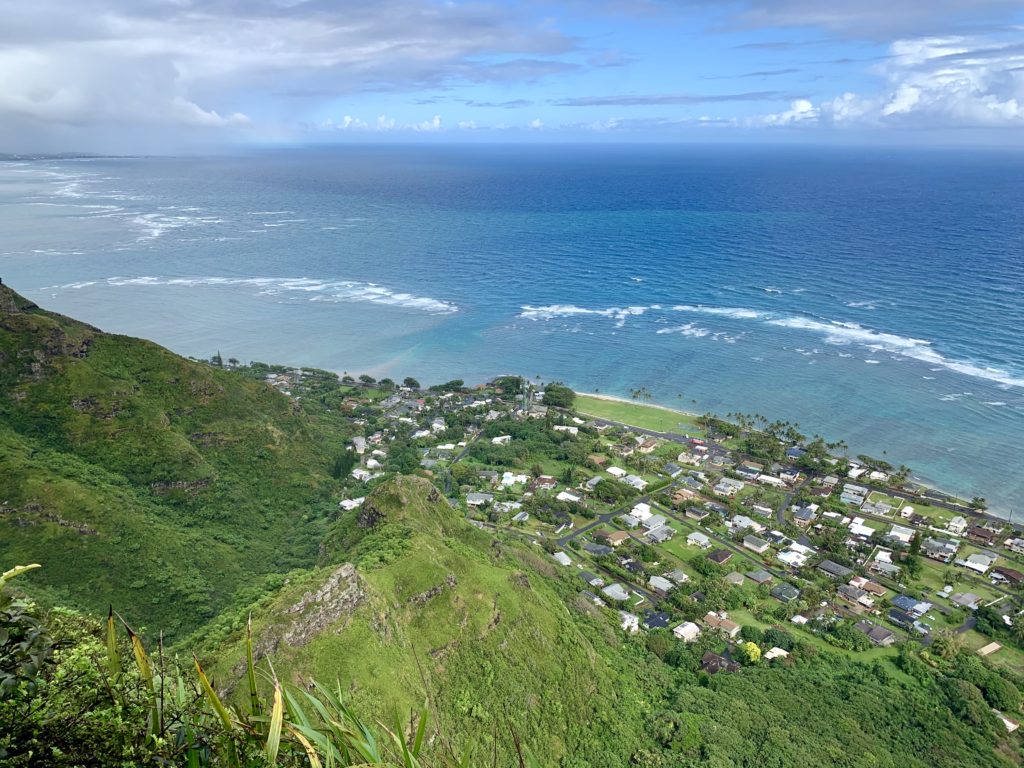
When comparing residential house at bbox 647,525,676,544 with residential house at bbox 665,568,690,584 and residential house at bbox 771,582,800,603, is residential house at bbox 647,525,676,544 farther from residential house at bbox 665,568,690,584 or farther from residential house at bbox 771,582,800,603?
residential house at bbox 771,582,800,603

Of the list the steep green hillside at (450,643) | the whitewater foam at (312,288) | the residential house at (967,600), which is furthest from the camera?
the whitewater foam at (312,288)

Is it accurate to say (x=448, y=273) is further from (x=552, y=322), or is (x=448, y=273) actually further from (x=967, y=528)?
(x=967, y=528)

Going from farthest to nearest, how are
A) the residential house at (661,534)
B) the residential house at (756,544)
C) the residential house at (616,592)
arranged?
the residential house at (661,534), the residential house at (756,544), the residential house at (616,592)

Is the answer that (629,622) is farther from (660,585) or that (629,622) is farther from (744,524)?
(744,524)

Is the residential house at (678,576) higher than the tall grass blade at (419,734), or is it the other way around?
the tall grass blade at (419,734)

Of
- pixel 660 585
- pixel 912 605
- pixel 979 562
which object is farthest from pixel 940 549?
pixel 660 585

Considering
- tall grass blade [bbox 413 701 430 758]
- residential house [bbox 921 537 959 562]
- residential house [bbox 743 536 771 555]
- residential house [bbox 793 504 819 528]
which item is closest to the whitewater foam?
residential house [bbox 793 504 819 528]

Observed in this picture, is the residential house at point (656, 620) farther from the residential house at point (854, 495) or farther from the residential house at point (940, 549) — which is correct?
the residential house at point (854, 495)

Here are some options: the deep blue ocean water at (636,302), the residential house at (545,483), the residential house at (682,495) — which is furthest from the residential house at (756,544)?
the deep blue ocean water at (636,302)
